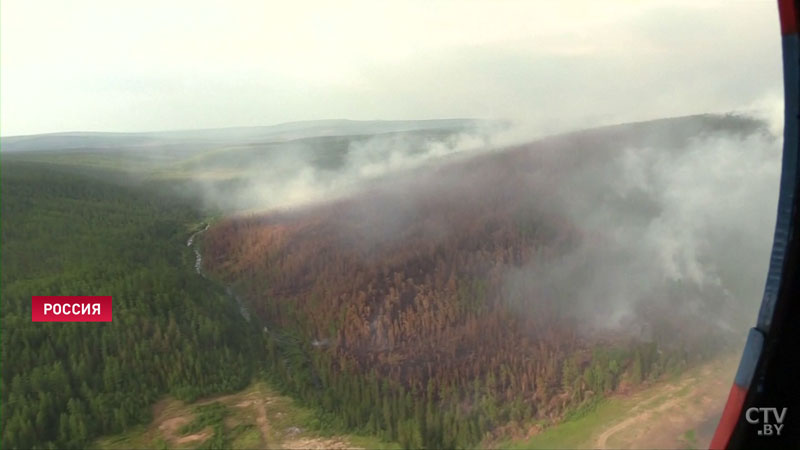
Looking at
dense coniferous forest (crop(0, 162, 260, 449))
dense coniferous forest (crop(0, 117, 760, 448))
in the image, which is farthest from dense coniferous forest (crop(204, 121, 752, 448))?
dense coniferous forest (crop(0, 162, 260, 449))

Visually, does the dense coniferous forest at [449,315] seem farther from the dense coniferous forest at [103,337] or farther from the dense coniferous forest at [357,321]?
the dense coniferous forest at [103,337]


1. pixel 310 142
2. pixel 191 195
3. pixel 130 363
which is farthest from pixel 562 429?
pixel 310 142

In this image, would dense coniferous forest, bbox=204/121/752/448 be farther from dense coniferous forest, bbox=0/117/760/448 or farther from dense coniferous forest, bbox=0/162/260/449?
dense coniferous forest, bbox=0/162/260/449

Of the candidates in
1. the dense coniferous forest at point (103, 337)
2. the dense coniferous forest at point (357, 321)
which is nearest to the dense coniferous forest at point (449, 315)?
the dense coniferous forest at point (357, 321)

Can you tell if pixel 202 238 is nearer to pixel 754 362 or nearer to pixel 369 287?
pixel 369 287

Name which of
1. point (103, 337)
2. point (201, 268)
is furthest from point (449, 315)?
point (201, 268)

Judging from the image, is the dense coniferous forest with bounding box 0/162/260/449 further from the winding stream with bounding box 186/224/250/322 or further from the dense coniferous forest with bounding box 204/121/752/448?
the dense coniferous forest with bounding box 204/121/752/448

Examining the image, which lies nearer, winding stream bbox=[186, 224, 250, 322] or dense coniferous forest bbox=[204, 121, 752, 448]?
dense coniferous forest bbox=[204, 121, 752, 448]

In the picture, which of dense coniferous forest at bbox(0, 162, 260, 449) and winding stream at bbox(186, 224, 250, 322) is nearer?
dense coniferous forest at bbox(0, 162, 260, 449)

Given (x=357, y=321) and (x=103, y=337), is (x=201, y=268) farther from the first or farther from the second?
(x=357, y=321)
